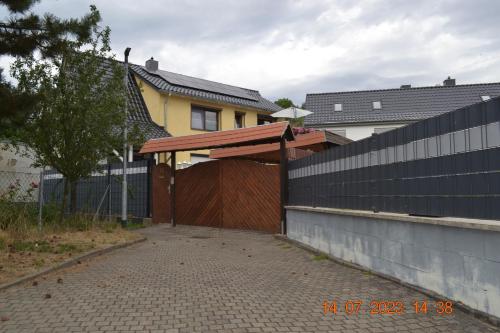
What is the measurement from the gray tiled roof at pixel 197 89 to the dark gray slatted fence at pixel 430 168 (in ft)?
53.5

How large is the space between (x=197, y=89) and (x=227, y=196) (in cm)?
1222

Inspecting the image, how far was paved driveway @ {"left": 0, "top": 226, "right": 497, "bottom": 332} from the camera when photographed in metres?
→ 4.68

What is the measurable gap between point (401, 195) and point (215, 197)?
8.99 metres

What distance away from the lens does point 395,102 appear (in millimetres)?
35188

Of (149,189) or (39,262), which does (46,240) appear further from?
(149,189)

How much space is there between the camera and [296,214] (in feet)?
36.9

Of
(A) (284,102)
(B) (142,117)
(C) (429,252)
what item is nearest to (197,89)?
(B) (142,117)

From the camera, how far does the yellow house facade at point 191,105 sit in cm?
2334

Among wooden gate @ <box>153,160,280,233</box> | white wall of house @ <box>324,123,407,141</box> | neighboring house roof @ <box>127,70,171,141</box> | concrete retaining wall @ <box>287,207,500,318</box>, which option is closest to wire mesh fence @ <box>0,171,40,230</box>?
wooden gate @ <box>153,160,280,233</box>

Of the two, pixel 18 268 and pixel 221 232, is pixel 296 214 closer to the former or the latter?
pixel 221 232

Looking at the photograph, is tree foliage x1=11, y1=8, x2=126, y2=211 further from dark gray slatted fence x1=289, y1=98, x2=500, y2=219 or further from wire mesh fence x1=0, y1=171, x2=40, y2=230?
dark gray slatted fence x1=289, y1=98, x2=500, y2=219

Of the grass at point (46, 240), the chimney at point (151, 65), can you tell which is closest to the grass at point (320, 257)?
the grass at point (46, 240)

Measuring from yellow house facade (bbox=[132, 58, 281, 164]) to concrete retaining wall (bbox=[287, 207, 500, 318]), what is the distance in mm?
14349

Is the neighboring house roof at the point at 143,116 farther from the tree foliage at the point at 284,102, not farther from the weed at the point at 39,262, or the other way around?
the tree foliage at the point at 284,102
